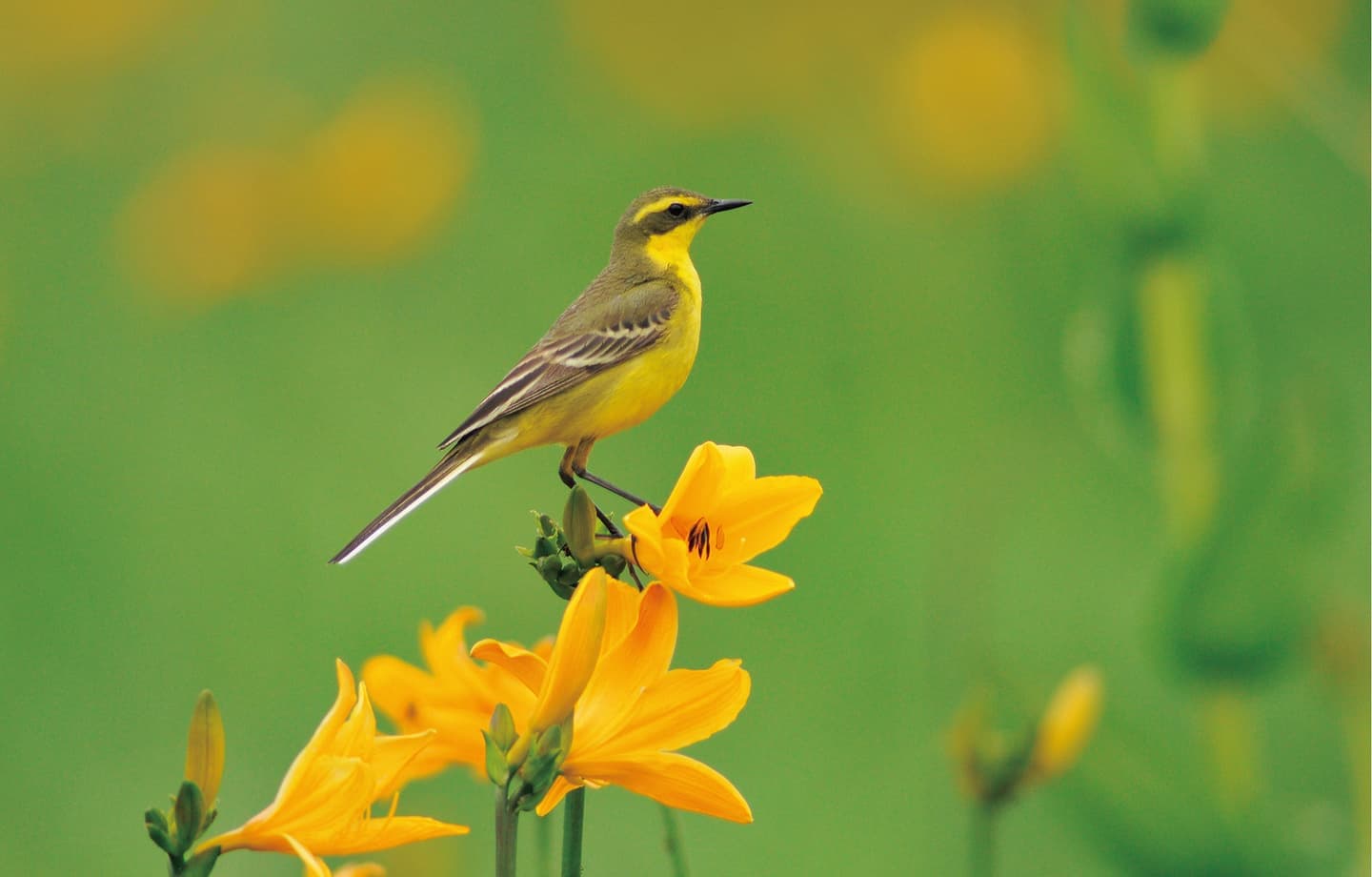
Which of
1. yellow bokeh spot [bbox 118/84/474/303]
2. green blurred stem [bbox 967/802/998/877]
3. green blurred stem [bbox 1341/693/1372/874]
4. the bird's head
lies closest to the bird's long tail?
the bird's head

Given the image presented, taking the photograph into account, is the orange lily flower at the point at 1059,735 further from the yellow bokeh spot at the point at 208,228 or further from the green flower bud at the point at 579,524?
the yellow bokeh spot at the point at 208,228

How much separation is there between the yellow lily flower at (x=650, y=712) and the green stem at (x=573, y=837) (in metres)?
0.01

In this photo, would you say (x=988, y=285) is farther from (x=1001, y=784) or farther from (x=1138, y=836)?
(x=1001, y=784)

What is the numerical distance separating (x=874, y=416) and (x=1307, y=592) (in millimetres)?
1885

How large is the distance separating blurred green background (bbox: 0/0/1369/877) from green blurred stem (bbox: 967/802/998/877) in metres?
0.20

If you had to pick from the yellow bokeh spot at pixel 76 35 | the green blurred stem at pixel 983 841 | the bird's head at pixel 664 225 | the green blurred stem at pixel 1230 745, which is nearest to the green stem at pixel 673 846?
the green blurred stem at pixel 983 841

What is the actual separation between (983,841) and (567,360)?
623 mm

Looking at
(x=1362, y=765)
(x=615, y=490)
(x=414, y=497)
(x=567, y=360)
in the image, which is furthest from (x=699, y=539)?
(x=1362, y=765)

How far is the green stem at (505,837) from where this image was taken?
28.3 inches

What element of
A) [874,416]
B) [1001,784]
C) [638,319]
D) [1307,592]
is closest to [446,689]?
[1001,784]

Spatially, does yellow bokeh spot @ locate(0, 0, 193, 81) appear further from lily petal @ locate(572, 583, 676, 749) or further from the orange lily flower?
lily petal @ locate(572, 583, 676, 749)

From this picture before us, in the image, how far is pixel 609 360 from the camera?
68.1 inches

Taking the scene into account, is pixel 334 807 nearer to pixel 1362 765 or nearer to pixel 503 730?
pixel 503 730

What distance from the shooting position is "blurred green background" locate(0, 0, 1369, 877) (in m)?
2.07
